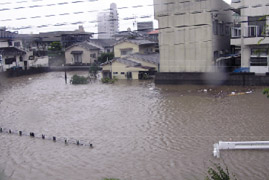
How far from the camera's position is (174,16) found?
17.0 metres

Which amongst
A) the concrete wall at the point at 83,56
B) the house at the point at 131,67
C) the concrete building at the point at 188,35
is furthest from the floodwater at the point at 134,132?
the concrete wall at the point at 83,56

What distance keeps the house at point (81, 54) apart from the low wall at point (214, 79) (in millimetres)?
13173

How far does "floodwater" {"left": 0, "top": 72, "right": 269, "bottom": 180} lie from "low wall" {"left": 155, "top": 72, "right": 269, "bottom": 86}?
62 centimetres

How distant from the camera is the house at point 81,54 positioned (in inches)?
Result: 1150

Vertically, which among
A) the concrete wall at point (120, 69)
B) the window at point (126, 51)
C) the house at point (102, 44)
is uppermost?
the house at point (102, 44)

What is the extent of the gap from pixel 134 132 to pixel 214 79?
7.86 metres

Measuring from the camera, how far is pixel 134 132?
366 inches

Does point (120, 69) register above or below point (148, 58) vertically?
below

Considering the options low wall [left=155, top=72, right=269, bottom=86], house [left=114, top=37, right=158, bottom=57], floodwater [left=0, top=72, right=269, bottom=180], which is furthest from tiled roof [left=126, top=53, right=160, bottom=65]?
floodwater [left=0, top=72, right=269, bottom=180]

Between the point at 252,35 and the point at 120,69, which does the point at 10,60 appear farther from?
the point at 252,35

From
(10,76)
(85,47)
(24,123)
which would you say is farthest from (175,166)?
(85,47)

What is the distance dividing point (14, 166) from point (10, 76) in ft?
62.4

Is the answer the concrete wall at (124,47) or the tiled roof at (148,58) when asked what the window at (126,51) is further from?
the tiled roof at (148,58)

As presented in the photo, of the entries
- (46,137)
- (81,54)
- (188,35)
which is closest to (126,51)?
(81,54)
